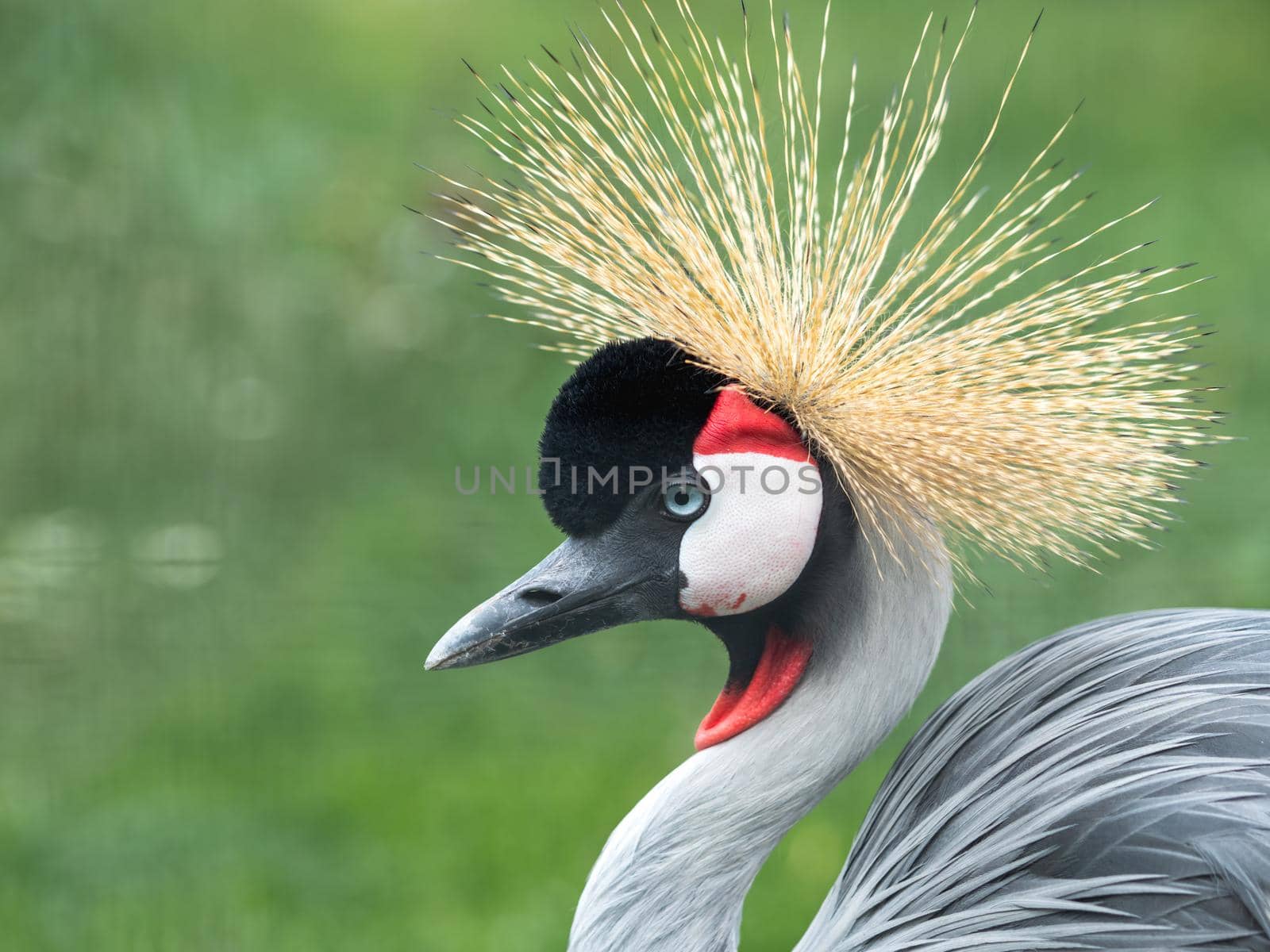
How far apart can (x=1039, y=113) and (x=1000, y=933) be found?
2.32m

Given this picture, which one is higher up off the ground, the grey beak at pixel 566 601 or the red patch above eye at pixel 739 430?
the red patch above eye at pixel 739 430

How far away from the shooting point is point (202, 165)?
94.9 inches

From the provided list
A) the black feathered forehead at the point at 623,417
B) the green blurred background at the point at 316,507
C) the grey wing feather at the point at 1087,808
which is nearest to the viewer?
the grey wing feather at the point at 1087,808

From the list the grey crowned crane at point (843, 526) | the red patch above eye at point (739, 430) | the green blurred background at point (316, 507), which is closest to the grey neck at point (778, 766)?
the grey crowned crane at point (843, 526)

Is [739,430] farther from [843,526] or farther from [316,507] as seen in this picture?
[316,507]

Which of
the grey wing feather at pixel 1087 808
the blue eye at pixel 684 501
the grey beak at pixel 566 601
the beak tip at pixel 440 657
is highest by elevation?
the blue eye at pixel 684 501

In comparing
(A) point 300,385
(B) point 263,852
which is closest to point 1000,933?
(B) point 263,852

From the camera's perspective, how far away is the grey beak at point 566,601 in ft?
3.10

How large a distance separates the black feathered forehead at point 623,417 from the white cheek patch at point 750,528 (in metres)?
0.03

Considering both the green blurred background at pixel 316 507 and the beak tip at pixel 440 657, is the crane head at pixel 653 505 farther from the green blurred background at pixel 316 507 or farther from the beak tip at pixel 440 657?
the green blurred background at pixel 316 507

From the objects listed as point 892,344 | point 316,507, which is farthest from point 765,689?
point 316,507

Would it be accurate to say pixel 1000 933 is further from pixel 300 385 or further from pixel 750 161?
pixel 300 385

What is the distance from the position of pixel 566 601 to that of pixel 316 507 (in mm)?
1469

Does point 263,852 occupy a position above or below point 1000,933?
below
